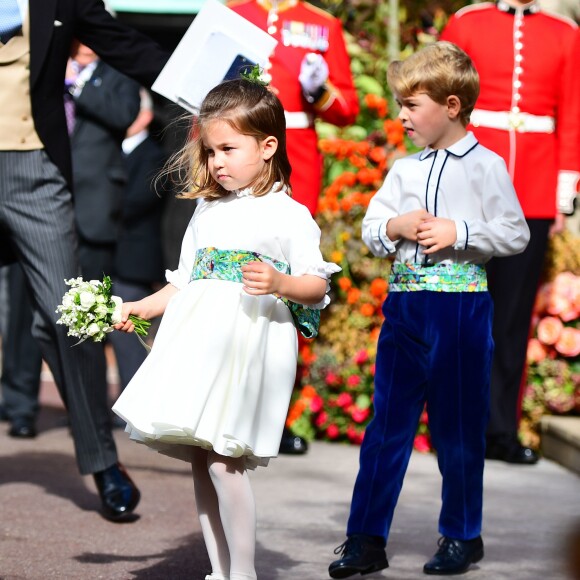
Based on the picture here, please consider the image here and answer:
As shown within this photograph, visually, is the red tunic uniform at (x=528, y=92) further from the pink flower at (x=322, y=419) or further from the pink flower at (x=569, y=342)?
the pink flower at (x=322, y=419)

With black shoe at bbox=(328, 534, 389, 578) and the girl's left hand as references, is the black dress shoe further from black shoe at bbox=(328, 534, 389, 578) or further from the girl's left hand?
the girl's left hand

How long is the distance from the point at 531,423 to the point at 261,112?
132 inches

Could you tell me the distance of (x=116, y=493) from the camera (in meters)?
4.67

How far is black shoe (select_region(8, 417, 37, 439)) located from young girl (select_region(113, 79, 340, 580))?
311cm

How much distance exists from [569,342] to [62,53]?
2960 millimetres

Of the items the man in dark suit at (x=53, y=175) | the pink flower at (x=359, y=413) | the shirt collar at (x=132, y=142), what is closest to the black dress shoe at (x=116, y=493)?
the man in dark suit at (x=53, y=175)

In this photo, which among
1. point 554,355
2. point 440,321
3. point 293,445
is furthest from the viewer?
point 554,355

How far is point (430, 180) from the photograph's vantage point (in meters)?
4.13

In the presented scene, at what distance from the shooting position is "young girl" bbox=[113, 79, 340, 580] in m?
3.36

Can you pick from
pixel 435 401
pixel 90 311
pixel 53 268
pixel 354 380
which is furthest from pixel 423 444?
pixel 90 311

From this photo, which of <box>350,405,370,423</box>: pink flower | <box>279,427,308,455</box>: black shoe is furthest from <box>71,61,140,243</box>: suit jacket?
<box>350,405,370,423</box>: pink flower

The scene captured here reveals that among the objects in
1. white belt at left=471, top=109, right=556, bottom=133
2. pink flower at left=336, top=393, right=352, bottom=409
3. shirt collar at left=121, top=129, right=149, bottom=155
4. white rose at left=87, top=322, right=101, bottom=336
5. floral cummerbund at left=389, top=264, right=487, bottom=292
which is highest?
white belt at left=471, top=109, right=556, bottom=133

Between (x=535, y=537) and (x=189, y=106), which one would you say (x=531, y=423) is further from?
(x=189, y=106)

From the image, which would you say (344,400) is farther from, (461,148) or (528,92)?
(461,148)
